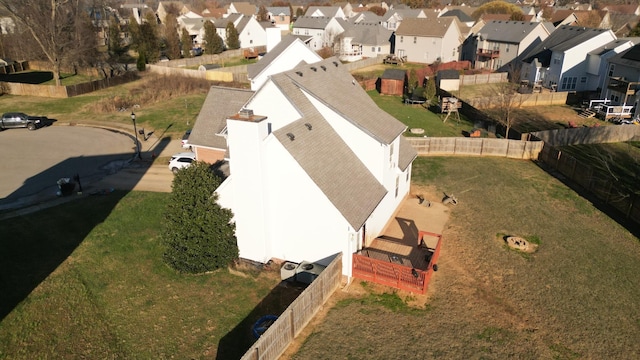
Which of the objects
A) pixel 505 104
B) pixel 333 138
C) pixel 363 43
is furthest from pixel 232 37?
pixel 333 138

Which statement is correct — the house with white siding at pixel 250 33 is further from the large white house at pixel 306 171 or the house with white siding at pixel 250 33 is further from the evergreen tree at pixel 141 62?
the large white house at pixel 306 171

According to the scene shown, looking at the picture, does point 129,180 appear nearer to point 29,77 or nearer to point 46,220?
point 46,220

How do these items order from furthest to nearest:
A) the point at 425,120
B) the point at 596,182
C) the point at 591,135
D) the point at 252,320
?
the point at 425,120 → the point at 591,135 → the point at 596,182 → the point at 252,320

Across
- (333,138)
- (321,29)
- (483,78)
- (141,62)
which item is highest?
(321,29)

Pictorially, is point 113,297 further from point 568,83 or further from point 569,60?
point 568,83

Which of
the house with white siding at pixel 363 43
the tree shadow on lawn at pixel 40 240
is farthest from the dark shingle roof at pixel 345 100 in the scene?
the house with white siding at pixel 363 43

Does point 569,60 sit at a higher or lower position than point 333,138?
higher

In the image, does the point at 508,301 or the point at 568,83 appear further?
the point at 568,83

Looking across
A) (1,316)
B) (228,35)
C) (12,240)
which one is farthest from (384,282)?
(228,35)

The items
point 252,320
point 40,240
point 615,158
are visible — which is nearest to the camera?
point 252,320
